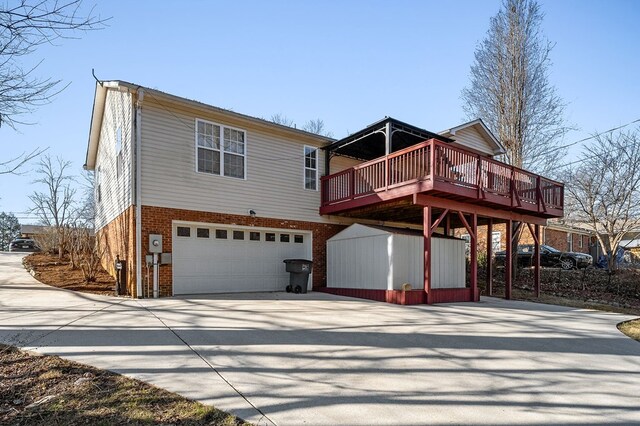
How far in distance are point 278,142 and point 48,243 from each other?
15754 mm

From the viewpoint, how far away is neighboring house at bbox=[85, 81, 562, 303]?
10.1m

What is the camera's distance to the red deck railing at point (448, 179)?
10.2 m

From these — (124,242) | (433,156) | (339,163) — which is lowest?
(124,242)

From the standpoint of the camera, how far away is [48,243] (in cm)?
2031

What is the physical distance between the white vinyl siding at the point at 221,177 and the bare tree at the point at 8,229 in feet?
185

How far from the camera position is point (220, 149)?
11539mm

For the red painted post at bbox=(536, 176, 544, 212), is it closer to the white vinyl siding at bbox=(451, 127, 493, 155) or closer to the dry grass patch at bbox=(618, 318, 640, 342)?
the white vinyl siding at bbox=(451, 127, 493, 155)

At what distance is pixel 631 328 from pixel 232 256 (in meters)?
10.2

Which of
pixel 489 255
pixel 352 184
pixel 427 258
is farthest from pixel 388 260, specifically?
pixel 489 255

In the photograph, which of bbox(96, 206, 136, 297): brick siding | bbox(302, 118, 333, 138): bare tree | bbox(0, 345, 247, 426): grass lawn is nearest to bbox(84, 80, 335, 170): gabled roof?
bbox(96, 206, 136, 297): brick siding

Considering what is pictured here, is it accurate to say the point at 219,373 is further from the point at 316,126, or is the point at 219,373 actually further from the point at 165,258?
the point at 316,126

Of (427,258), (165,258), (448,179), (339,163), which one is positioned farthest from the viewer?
(339,163)

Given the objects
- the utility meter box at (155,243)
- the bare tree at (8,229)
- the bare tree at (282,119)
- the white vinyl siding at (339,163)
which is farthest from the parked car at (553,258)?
the bare tree at (8,229)

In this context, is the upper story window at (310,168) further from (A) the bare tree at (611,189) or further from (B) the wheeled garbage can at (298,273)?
(A) the bare tree at (611,189)
